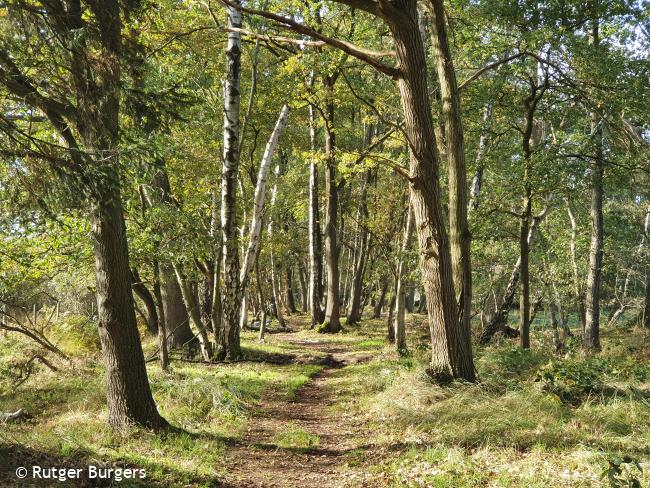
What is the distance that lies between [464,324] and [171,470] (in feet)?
16.1

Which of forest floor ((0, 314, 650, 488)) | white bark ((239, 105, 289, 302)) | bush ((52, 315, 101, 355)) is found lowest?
forest floor ((0, 314, 650, 488))

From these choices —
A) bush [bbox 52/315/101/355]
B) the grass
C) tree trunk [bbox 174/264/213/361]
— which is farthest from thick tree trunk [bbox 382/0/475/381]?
bush [bbox 52/315/101/355]

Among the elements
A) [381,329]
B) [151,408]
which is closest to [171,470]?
[151,408]

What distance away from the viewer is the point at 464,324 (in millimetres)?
7867

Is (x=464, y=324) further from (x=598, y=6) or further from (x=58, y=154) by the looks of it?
(x=598, y=6)

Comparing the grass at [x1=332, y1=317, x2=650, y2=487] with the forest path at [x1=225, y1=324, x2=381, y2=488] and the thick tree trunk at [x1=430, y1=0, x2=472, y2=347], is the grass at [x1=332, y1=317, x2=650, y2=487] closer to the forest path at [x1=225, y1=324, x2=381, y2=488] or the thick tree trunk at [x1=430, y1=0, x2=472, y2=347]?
the forest path at [x1=225, y1=324, x2=381, y2=488]

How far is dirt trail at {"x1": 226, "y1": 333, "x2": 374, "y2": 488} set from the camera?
17.6 feet

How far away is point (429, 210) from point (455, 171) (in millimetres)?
1392

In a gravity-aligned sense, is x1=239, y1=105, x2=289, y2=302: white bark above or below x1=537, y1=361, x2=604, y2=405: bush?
above

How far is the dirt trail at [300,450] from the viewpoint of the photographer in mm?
5352

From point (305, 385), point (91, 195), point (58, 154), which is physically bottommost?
point (305, 385)

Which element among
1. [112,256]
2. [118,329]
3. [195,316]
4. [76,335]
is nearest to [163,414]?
[118,329]

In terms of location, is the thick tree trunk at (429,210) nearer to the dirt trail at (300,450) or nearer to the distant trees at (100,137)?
the dirt trail at (300,450)

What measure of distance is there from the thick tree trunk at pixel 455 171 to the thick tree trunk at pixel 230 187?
4.57 metres
